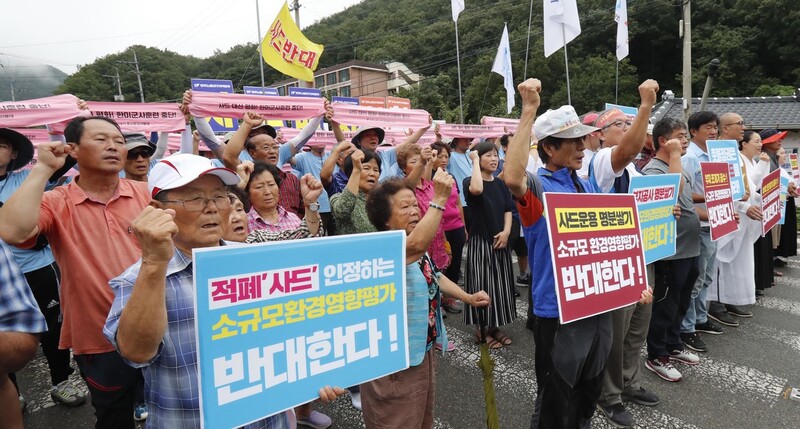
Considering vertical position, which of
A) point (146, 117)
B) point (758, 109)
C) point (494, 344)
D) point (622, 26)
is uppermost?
point (622, 26)

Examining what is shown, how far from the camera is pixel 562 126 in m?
2.34

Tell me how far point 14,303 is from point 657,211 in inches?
138

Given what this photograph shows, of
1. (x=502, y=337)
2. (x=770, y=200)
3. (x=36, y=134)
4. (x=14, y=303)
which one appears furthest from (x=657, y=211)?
(x=36, y=134)

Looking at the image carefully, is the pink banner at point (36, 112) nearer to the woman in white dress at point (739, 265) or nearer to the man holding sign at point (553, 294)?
the man holding sign at point (553, 294)

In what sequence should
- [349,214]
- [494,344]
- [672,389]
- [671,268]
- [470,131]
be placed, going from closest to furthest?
[349,214] < [672,389] < [671,268] < [494,344] < [470,131]

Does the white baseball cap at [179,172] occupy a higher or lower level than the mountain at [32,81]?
lower

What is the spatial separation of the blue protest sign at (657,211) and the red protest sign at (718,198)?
85 centimetres

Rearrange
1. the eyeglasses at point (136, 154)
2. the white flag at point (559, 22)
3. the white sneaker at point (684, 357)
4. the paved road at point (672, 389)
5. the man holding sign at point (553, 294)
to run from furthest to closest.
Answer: the white flag at point (559, 22)
the white sneaker at point (684, 357)
the eyeglasses at point (136, 154)
the paved road at point (672, 389)
the man holding sign at point (553, 294)

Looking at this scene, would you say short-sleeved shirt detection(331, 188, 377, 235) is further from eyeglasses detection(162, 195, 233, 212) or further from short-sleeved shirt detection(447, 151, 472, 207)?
short-sleeved shirt detection(447, 151, 472, 207)

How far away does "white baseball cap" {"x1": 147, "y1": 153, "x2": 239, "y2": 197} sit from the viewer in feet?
4.77

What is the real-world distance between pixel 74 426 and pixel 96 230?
175 centimetres

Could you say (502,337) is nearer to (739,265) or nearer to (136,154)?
(739,265)

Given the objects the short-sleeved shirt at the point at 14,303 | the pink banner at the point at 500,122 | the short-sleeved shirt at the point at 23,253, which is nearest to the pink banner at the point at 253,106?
the short-sleeved shirt at the point at 23,253

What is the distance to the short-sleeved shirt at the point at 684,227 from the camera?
3365 mm
